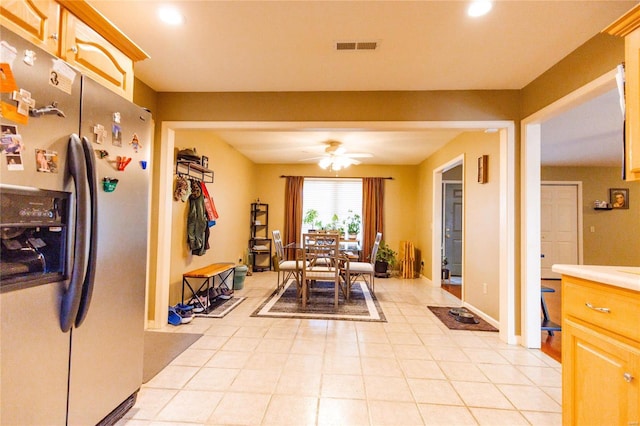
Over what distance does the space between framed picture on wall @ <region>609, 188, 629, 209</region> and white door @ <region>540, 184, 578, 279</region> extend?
64 centimetres

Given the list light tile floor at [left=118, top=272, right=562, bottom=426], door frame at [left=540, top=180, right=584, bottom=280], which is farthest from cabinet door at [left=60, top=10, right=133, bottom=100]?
door frame at [left=540, top=180, right=584, bottom=280]

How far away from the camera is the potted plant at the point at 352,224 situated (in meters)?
6.71

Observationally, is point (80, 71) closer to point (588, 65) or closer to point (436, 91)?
point (436, 91)

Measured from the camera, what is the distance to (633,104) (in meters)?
1.30

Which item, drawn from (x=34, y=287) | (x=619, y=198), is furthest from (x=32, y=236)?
(x=619, y=198)

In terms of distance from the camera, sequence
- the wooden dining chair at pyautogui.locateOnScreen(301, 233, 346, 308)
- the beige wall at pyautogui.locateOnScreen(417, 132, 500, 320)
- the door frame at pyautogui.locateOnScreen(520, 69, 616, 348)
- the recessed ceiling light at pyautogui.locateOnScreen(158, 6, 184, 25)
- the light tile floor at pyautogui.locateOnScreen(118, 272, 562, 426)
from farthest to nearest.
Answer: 1. the wooden dining chair at pyautogui.locateOnScreen(301, 233, 346, 308)
2. the beige wall at pyautogui.locateOnScreen(417, 132, 500, 320)
3. the door frame at pyautogui.locateOnScreen(520, 69, 616, 348)
4. the recessed ceiling light at pyautogui.locateOnScreen(158, 6, 184, 25)
5. the light tile floor at pyautogui.locateOnScreen(118, 272, 562, 426)

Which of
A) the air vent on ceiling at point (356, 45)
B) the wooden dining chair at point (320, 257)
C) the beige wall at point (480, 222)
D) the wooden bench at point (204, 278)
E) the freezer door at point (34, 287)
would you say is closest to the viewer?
the freezer door at point (34, 287)

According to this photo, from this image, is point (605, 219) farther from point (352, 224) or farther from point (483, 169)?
point (352, 224)

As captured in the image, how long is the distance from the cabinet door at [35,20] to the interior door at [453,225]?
6.98m

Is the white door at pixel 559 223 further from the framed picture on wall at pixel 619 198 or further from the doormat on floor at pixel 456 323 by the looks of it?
the doormat on floor at pixel 456 323

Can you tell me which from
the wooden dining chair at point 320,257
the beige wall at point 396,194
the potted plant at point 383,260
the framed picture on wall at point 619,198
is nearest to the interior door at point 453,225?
the beige wall at point 396,194

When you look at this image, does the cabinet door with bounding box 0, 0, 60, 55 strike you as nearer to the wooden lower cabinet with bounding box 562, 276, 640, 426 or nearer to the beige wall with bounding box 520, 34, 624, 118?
the wooden lower cabinet with bounding box 562, 276, 640, 426

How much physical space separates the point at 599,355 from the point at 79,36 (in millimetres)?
2681

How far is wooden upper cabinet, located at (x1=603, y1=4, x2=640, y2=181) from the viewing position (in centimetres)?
128
